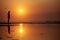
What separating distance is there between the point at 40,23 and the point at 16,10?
0.25 m

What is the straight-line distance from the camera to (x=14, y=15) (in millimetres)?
1312

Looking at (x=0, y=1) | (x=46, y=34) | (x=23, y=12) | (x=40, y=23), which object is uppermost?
(x=0, y=1)

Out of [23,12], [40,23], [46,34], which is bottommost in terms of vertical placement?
[46,34]

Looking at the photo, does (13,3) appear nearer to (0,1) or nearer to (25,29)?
(0,1)

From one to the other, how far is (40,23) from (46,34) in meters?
0.12

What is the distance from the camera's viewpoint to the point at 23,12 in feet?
4.35

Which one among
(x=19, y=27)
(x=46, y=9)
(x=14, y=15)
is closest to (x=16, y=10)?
(x=14, y=15)

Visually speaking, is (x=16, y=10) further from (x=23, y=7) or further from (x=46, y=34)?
(x=46, y=34)

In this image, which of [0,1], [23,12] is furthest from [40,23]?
[0,1]

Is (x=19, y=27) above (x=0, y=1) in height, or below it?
below

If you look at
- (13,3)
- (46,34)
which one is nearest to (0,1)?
(13,3)

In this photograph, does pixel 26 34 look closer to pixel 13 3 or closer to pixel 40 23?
pixel 40 23

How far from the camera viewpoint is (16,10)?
132cm

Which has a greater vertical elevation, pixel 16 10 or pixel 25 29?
pixel 16 10
